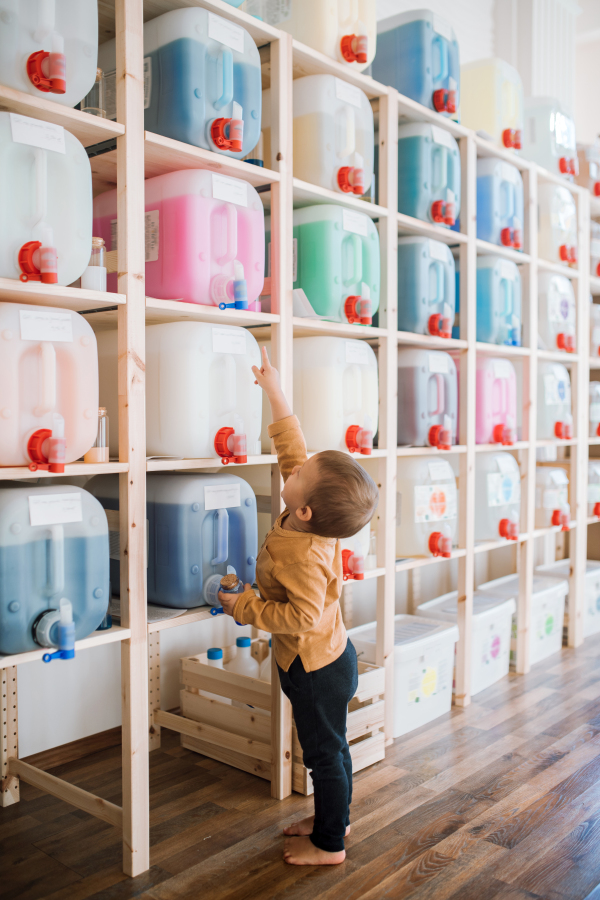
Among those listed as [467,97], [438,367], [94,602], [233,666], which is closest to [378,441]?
[438,367]

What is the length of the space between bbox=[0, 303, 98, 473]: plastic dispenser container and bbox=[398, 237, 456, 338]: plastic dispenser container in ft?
4.69

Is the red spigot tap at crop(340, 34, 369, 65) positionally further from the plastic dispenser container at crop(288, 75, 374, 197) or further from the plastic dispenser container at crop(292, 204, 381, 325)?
the plastic dispenser container at crop(292, 204, 381, 325)

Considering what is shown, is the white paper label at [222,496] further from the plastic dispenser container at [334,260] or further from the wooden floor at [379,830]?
the wooden floor at [379,830]

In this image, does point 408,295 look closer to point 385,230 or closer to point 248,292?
point 385,230

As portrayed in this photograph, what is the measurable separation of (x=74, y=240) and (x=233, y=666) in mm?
1597

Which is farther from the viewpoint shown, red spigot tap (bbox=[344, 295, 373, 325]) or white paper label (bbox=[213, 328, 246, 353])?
red spigot tap (bbox=[344, 295, 373, 325])

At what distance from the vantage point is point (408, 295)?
2.88 m

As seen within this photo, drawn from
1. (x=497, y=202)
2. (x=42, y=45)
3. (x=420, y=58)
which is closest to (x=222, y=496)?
(x=42, y=45)

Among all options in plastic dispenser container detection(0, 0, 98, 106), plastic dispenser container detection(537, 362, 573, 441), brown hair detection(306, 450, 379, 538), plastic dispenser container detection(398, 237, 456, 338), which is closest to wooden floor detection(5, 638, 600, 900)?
brown hair detection(306, 450, 379, 538)

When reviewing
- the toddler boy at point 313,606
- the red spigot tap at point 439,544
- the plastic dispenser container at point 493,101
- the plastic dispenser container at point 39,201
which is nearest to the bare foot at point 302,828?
the toddler boy at point 313,606

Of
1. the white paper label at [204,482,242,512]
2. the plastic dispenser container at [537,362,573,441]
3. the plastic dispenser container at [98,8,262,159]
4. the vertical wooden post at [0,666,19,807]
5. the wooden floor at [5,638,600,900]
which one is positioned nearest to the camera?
the wooden floor at [5,638,600,900]

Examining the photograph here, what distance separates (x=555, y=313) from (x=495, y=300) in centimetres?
62

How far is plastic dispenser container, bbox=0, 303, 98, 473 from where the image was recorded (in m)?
1.66

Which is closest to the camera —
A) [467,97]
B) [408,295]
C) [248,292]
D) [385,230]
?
[248,292]
